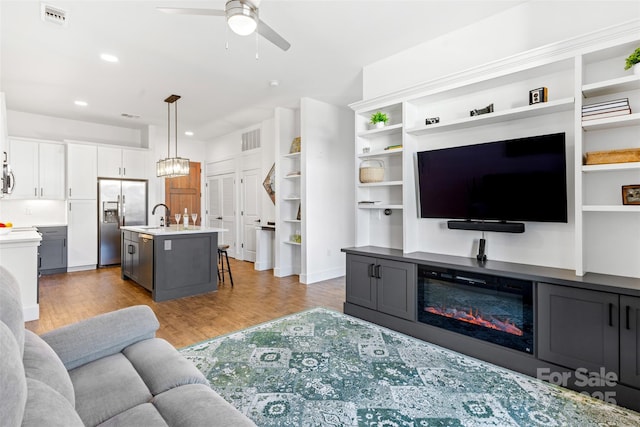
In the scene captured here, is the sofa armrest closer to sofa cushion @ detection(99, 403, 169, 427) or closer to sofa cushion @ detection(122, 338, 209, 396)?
sofa cushion @ detection(122, 338, 209, 396)

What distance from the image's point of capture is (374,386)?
2223 millimetres

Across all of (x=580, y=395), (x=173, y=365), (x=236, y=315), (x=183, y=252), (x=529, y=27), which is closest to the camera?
(x=173, y=365)

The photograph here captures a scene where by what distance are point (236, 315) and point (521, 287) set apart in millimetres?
2794

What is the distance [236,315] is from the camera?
3680mm

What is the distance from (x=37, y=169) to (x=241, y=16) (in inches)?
239

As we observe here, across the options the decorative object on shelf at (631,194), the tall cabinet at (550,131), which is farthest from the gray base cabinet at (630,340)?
the decorative object on shelf at (631,194)

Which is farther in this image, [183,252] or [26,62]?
[183,252]

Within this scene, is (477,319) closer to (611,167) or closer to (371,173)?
(611,167)

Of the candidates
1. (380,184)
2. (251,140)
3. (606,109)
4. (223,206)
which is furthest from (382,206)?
(223,206)

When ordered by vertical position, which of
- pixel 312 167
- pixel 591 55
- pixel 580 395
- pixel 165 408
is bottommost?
pixel 580 395

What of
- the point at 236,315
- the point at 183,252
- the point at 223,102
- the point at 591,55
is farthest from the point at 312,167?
the point at 591,55

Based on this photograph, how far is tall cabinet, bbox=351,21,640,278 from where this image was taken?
91.6 inches

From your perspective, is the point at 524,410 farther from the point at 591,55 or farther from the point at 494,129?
the point at 591,55

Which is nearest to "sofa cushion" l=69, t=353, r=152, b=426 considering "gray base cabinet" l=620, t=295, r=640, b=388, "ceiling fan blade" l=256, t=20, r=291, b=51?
"ceiling fan blade" l=256, t=20, r=291, b=51
